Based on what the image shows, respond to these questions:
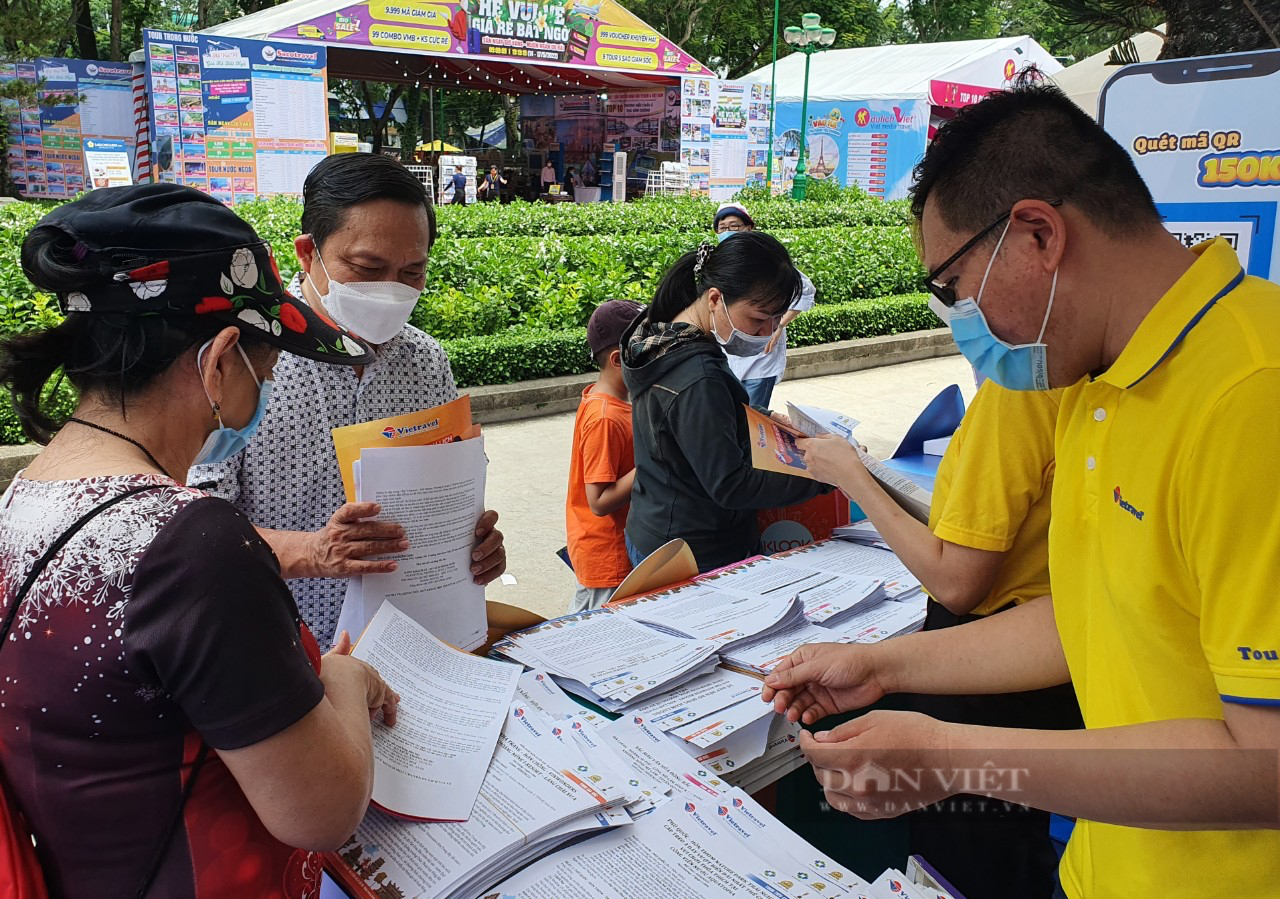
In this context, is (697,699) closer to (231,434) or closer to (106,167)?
(231,434)

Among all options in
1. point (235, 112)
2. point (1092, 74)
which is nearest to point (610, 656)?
point (1092, 74)

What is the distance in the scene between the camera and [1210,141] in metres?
2.17

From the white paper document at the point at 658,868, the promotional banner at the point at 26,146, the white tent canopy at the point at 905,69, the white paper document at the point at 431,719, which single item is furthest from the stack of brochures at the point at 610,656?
the white tent canopy at the point at 905,69

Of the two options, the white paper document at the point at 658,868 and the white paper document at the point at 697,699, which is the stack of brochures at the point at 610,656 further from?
the white paper document at the point at 658,868

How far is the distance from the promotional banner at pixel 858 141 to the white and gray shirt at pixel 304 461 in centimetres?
2143

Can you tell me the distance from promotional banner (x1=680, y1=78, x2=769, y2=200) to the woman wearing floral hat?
1924cm

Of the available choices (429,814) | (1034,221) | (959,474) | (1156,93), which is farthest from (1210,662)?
(1156,93)

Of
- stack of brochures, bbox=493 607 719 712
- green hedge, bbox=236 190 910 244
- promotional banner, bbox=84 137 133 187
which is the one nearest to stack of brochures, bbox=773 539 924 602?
stack of brochures, bbox=493 607 719 712

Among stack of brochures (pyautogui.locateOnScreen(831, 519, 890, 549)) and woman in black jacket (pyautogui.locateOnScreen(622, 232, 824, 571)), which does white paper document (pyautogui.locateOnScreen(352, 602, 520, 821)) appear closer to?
woman in black jacket (pyautogui.locateOnScreen(622, 232, 824, 571))

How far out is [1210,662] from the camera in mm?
944

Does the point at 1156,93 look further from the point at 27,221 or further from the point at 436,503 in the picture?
the point at 27,221

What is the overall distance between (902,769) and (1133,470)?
45 centimetres

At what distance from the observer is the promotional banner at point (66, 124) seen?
A: 15.4 meters

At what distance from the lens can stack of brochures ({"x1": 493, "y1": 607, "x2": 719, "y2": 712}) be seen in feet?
5.77
